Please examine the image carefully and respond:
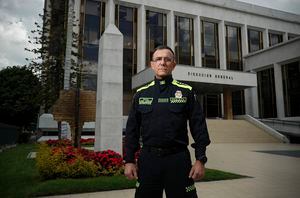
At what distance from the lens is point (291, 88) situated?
33.8 meters

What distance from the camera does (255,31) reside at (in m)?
43.5

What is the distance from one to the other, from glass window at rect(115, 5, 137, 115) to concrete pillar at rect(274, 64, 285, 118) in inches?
719

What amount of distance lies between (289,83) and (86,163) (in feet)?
108

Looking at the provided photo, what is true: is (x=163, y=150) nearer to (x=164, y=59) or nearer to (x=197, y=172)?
(x=197, y=172)

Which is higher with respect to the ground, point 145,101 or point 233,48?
point 233,48

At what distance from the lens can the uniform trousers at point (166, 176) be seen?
105 inches

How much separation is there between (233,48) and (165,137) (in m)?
41.3

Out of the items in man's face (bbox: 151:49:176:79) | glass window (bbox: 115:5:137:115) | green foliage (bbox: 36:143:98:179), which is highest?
glass window (bbox: 115:5:137:115)

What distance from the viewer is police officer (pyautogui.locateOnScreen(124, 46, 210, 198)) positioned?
2705 mm

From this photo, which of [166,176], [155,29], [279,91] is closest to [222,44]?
[155,29]

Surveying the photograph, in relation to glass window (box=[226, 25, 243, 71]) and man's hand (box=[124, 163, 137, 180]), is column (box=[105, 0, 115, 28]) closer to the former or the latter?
glass window (box=[226, 25, 243, 71])

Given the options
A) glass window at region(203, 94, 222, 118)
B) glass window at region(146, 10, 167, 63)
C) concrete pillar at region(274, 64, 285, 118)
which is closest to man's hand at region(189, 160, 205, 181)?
glass window at region(146, 10, 167, 63)

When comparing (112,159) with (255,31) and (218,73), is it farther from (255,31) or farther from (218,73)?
(255,31)

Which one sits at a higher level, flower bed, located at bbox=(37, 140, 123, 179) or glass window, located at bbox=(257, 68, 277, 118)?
glass window, located at bbox=(257, 68, 277, 118)
